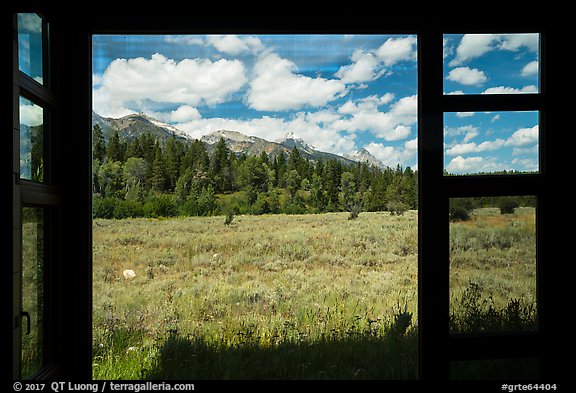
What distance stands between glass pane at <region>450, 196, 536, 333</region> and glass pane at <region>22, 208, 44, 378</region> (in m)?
1.89

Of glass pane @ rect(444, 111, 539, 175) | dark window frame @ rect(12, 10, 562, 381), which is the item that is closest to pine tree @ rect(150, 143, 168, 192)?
dark window frame @ rect(12, 10, 562, 381)

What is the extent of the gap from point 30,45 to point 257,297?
1.82m

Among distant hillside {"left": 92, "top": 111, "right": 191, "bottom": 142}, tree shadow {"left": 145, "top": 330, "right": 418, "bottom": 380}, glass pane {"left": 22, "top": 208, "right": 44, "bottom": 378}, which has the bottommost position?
tree shadow {"left": 145, "top": 330, "right": 418, "bottom": 380}

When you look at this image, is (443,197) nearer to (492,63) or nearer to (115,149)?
(492,63)

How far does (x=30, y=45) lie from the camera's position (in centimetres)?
206

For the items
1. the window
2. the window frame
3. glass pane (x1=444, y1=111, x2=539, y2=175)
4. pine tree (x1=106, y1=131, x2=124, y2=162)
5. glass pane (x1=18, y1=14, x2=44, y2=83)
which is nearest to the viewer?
the window

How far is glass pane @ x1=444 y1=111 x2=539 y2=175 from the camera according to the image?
239 centimetres

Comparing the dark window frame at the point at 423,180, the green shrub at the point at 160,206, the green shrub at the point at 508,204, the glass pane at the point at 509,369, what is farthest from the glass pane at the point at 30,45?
the glass pane at the point at 509,369

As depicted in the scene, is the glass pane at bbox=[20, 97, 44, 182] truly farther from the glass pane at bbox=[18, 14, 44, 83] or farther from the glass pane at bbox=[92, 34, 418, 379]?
the glass pane at bbox=[92, 34, 418, 379]

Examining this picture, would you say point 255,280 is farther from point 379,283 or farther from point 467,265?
point 467,265

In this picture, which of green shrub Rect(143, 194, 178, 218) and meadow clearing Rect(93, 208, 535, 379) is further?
green shrub Rect(143, 194, 178, 218)

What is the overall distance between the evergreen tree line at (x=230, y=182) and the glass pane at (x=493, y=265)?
599mm

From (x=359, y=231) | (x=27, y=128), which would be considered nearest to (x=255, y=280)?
(x=359, y=231)
